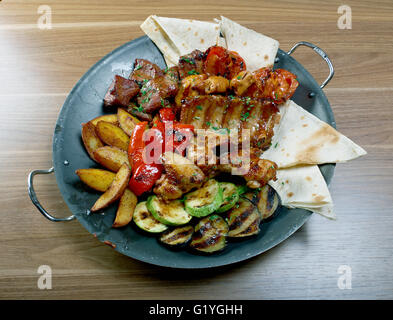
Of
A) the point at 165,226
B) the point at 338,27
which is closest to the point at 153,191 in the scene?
the point at 165,226

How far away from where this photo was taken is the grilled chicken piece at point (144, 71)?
2887 millimetres

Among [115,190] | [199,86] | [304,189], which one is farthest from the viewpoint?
[199,86]

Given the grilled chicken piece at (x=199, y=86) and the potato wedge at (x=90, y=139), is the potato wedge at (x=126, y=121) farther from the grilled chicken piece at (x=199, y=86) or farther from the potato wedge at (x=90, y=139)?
the grilled chicken piece at (x=199, y=86)

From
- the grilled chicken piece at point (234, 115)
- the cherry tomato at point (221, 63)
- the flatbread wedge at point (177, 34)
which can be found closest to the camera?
the grilled chicken piece at point (234, 115)

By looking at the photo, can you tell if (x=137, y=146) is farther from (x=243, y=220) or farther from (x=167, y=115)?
(x=243, y=220)

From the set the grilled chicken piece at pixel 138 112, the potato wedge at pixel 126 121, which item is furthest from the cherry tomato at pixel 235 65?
the potato wedge at pixel 126 121

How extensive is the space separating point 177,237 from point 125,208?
42 cm

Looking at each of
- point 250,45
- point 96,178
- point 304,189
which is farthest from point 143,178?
point 250,45

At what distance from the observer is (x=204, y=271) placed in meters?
2.55

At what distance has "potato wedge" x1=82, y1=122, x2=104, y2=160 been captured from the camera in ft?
8.51

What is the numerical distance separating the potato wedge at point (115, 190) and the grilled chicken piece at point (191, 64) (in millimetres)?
997

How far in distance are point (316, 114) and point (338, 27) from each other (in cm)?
137

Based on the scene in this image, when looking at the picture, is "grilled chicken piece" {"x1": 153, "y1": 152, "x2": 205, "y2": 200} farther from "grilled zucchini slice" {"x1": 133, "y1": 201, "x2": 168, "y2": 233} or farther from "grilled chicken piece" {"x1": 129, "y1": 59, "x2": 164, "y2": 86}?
"grilled chicken piece" {"x1": 129, "y1": 59, "x2": 164, "y2": 86}

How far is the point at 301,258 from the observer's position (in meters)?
2.60
